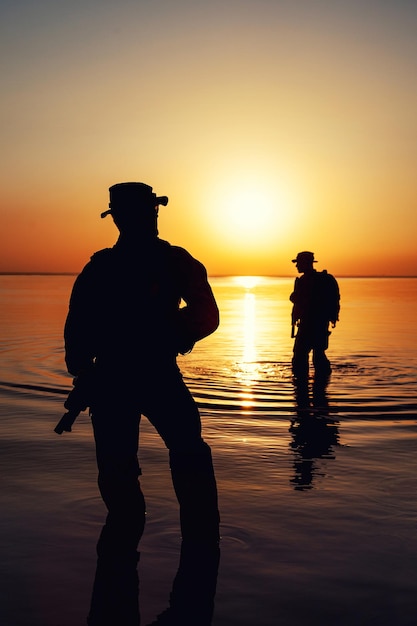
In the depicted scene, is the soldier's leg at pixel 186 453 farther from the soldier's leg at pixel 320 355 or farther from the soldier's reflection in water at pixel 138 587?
the soldier's leg at pixel 320 355

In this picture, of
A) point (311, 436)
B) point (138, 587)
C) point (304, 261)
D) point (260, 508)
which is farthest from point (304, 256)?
point (138, 587)

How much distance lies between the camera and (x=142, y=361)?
4.57 metres

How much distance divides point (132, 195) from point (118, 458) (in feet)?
4.86

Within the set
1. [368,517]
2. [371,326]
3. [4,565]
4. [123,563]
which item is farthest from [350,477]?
[371,326]

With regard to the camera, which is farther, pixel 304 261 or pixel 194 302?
pixel 304 261

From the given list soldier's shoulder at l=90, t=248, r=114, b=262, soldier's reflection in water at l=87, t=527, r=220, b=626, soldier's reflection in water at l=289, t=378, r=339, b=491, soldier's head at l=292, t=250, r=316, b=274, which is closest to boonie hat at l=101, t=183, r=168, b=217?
soldier's shoulder at l=90, t=248, r=114, b=262

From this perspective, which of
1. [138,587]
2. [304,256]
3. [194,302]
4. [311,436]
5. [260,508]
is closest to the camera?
[138,587]

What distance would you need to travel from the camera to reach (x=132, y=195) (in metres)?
4.59

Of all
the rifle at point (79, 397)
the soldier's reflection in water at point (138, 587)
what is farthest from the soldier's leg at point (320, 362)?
the rifle at point (79, 397)

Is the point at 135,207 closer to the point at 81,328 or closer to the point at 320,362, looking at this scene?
the point at 81,328

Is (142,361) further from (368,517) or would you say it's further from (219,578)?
(368,517)

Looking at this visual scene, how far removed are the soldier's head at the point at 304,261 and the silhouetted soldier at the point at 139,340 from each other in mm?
9259

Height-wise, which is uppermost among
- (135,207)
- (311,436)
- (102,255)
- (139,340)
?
(135,207)

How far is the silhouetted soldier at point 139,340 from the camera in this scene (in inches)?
179
